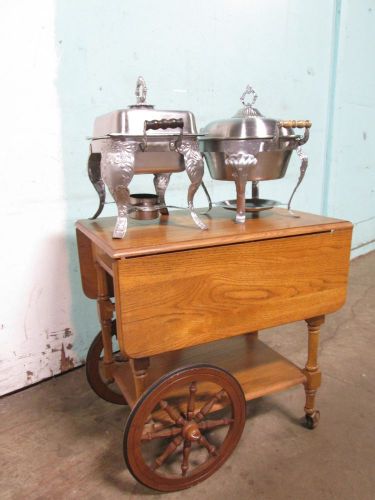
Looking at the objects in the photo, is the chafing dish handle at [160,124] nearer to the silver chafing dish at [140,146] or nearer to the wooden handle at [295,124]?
the silver chafing dish at [140,146]

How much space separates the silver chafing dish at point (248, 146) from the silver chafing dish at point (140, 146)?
0.40 ft

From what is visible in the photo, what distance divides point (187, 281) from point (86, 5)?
4.31 feet

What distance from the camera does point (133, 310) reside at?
1.16 meters

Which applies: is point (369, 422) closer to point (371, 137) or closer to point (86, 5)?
point (86, 5)

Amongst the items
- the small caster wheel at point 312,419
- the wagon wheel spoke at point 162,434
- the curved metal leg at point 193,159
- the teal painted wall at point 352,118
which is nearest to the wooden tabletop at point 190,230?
the curved metal leg at point 193,159

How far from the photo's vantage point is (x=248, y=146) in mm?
1375

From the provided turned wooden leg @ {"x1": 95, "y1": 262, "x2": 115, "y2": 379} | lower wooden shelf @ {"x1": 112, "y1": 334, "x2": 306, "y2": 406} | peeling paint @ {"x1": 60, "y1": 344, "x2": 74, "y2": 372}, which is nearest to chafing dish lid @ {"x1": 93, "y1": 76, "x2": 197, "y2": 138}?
turned wooden leg @ {"x1": 95, "y1": 262, "x2": 115, "y2": 379}

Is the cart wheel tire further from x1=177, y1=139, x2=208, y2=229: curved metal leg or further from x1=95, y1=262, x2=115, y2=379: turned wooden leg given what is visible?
x1=177, y1=139, x2=208, y2=229: curved metal leg

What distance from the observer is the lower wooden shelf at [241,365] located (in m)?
1.54

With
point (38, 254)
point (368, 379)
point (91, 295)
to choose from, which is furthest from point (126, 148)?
point (368, 379)

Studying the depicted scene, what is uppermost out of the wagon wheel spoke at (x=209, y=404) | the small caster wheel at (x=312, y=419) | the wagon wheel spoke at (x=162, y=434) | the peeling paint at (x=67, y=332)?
the wagon wheel spoke at (x=209, y=404)

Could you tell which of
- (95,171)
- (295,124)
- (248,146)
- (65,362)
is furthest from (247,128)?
(65,362)

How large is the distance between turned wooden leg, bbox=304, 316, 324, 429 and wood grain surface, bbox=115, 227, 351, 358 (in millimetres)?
97

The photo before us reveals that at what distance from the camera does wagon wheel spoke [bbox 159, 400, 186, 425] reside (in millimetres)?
1283
